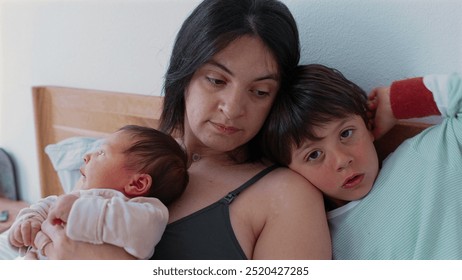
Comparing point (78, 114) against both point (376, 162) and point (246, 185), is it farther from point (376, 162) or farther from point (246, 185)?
point (376, 162)

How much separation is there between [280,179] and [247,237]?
124 mm

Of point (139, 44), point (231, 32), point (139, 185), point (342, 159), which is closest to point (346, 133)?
point (342, 159)

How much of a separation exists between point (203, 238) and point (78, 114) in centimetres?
78

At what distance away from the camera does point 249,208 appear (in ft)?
2.71

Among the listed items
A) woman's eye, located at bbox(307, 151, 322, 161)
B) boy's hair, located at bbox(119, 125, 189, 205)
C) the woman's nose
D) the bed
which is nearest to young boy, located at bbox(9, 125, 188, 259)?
boy's hair, located at bbox(119, 125, 189, 205)

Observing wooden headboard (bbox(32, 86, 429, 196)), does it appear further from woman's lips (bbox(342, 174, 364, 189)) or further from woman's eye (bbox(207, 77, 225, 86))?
woman's lips (bbox(342, 174, 364, 189))

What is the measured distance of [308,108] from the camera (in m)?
0.80

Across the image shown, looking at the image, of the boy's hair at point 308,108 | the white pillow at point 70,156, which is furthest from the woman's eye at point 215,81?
the white pillow at point 70,156

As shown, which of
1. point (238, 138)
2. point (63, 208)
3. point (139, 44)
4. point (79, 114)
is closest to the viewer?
point (63, 208)

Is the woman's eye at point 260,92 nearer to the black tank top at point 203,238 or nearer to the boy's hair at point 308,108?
Result: the boy's hair at point 308,108

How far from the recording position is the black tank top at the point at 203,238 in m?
0.78

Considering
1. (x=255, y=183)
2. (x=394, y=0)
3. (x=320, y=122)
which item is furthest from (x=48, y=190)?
(x=394, y=0)

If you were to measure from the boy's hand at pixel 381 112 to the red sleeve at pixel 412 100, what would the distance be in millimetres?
13

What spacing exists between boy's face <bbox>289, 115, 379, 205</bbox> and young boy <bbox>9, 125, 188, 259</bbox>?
24 centimetres
